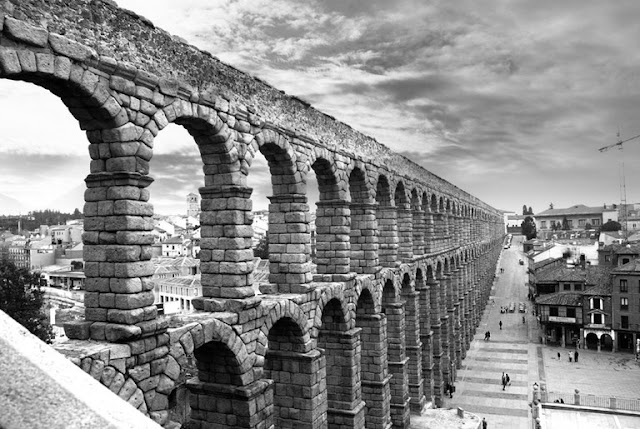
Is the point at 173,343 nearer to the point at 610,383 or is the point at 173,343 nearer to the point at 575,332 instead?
the point at 610,383

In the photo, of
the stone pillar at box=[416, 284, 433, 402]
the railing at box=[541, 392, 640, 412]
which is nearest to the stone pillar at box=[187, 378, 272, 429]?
the stone pillar at box=[416, 284, 433, 402]

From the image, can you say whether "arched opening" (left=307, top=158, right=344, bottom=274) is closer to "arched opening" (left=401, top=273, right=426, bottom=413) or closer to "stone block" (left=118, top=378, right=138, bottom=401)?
"arched opening" (left=401, top=273, right=426, bottom=413)

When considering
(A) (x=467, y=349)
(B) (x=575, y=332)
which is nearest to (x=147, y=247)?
(A) (x=467, y=349)

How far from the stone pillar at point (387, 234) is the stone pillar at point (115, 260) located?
16896mm

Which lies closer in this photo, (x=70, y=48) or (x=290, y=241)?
(x=70, y=48)

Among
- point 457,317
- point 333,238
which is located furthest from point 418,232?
point 457,317

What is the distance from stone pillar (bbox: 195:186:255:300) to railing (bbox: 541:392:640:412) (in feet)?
93.1

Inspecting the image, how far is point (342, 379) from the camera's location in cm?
2012

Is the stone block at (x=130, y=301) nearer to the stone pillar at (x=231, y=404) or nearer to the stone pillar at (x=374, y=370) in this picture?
the stone pillar at (x=231, y=404)

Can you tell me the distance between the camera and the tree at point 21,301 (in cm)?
3478

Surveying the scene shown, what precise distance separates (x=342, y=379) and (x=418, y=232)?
47.6 ft

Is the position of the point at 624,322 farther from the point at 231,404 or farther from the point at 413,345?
the point at 231,404

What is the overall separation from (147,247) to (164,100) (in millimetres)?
3218

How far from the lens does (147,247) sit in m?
10.8
